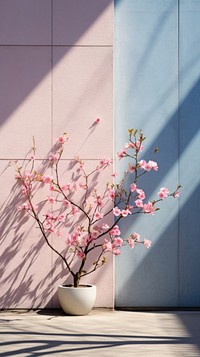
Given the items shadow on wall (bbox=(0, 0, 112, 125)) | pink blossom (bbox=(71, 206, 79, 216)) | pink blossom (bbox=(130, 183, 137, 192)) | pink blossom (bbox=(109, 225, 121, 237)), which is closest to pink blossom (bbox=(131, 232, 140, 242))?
pink blossom (bbox=(109, 225, 121, 237))

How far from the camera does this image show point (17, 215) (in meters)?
5.79

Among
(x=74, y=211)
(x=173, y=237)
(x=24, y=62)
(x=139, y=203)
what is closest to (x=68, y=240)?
(x=74, y=211)

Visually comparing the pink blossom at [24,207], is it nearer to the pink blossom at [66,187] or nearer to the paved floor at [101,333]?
the pink blossom at [66,187]

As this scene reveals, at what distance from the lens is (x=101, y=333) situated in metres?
4.82

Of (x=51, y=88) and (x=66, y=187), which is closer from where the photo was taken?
(x=66, y=187)

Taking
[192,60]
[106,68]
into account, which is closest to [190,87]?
[192,60]

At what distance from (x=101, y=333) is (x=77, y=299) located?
2.21 ft

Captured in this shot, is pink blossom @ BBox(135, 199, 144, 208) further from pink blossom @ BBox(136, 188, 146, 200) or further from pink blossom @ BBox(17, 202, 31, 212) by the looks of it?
pink blossom @ BBox(17, 202, 31, 212)

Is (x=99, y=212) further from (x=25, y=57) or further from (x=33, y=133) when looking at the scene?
(x=25, y=57)

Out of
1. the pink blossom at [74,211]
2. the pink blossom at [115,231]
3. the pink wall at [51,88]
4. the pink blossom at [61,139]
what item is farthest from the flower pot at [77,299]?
the pink blossom at [61,139]

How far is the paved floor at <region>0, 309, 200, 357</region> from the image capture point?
4301 mm

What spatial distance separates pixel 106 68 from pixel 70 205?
3.81ft

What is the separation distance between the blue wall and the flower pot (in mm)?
502

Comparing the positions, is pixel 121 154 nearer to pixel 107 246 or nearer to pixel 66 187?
pixel 66 187
